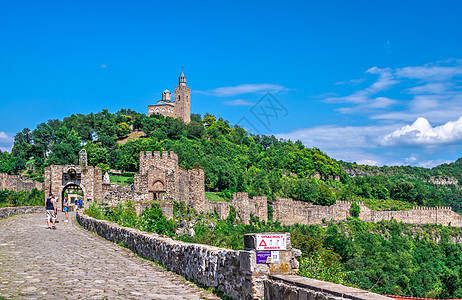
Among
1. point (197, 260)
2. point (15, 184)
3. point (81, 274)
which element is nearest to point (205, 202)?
point (15, 184)

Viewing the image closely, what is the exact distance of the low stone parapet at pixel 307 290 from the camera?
11.9 feet

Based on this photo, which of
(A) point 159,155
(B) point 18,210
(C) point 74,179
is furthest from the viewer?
(A) point 159,155

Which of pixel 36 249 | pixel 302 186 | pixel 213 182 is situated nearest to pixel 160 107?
pixel 302 186

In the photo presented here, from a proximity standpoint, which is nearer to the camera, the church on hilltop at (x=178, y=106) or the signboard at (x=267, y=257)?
the signboard at (x=267, y=257)

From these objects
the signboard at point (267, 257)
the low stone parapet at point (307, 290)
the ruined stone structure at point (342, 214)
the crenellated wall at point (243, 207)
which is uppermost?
the signboard at point (267, 257)

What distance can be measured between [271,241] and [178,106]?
3607 inches

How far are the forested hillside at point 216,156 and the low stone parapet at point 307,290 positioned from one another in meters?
46.9

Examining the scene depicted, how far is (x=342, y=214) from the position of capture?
6544cm

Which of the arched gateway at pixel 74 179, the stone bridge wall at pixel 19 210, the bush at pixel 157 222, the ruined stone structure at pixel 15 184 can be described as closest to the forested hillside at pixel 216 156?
the ruined stone structure at pixel 15 184

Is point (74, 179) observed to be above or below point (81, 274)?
above

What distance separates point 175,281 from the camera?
694 centimetres

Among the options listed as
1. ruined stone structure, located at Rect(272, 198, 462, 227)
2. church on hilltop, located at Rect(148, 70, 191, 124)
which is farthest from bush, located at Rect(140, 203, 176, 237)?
church on hilltop, located at Rect(148, 70, 191, 124)

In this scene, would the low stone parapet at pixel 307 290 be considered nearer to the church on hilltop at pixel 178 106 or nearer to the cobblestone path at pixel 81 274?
the cobblestone path at pixel 81 274

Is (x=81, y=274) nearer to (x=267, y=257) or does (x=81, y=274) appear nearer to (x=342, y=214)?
(x=267, y=257)
